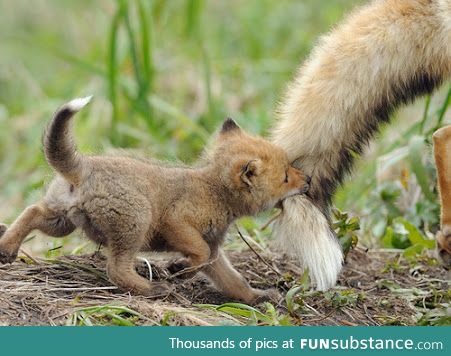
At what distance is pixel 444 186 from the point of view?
6203mm

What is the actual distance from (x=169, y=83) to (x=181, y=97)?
43cm

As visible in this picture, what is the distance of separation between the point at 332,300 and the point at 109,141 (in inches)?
191

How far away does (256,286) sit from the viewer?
6.53 metres

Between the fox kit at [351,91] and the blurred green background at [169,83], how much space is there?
118 cm

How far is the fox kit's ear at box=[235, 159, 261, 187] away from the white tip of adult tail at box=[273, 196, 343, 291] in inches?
13.9

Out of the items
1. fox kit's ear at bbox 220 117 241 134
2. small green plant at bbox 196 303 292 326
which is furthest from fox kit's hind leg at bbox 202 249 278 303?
fox kit's ear at bbox 220 117 241 134

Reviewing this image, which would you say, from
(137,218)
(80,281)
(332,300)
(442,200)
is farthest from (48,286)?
(442,200)

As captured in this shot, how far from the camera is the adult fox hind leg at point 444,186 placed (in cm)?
611

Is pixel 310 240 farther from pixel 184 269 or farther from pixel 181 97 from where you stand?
pixel 181 97

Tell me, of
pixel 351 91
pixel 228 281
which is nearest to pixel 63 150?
pixel 228 281

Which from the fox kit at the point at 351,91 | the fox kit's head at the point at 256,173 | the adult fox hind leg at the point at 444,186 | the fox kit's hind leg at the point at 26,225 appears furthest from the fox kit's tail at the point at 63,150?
the adult fox hind leg at the point at 444,186

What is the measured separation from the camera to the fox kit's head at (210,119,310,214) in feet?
19.4

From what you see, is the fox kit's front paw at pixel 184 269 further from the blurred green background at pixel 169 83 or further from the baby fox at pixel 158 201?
the blurred green background at pixel 169 83

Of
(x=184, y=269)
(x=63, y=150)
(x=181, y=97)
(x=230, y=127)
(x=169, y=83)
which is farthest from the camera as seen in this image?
(x=169, y=83)
